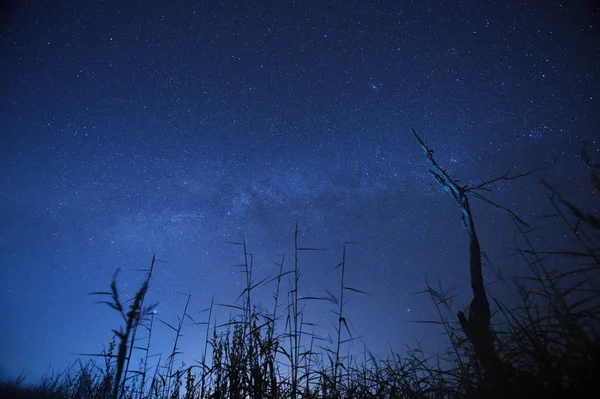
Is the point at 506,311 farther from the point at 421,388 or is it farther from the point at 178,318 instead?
the point at 178,318

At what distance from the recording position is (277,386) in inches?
107

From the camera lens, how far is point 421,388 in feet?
9.50

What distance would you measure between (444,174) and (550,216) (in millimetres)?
2410

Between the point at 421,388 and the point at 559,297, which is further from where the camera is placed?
the point at 421,388

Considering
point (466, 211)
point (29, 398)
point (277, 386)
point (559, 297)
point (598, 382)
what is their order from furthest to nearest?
point (29, 398) < point (466, 211) < point (277, 386) < point (559, 297) < point (598, 382)

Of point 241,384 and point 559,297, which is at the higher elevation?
point 559,297

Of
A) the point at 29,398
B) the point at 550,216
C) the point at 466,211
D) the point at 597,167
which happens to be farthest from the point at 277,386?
the point at 29,398

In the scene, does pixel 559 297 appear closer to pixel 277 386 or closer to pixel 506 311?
pixel 506 311

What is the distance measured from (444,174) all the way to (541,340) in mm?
2853

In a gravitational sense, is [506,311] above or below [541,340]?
above

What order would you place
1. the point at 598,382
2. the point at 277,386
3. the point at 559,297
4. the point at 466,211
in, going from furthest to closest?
the point at 466,211
the point at 277,386
the point at 559,297
the point at 598,382

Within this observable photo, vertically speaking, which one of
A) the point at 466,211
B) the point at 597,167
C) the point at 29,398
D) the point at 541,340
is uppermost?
the point at 466,211

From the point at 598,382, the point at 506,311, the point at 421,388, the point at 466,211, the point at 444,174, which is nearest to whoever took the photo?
the point at 598,382

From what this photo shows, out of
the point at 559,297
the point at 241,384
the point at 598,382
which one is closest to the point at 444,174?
the point at 559,297
